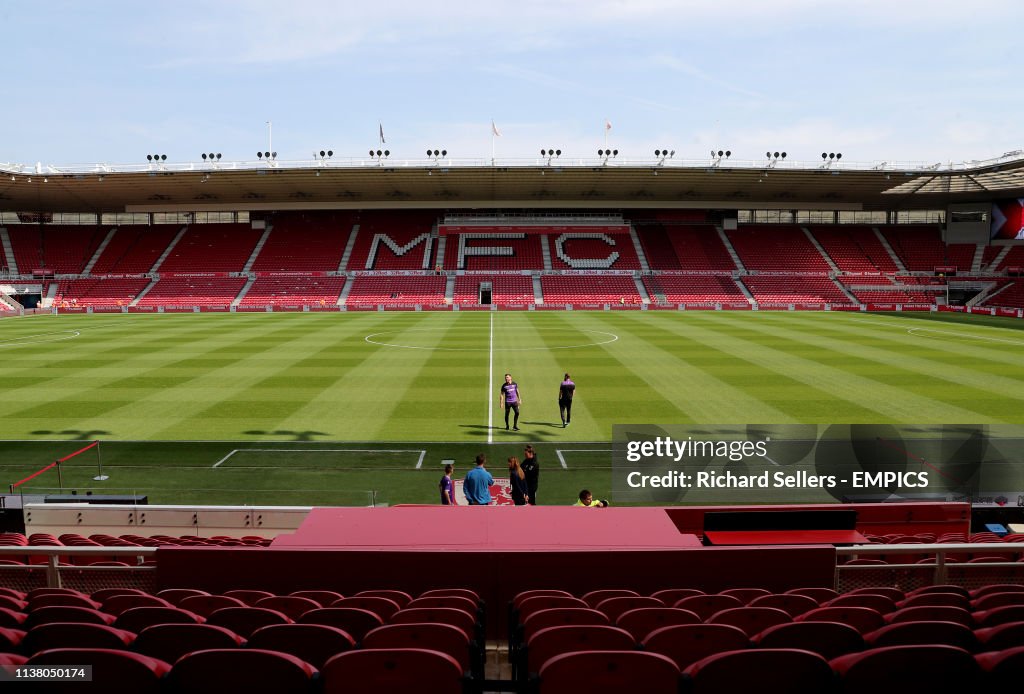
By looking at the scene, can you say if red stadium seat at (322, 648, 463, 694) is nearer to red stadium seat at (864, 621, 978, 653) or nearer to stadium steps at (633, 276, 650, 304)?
red stadium seat at (864, 621, 978, 653)

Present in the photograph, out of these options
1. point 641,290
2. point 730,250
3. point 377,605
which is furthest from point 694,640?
point 730,250

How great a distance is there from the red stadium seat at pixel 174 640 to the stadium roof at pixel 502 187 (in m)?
58.4

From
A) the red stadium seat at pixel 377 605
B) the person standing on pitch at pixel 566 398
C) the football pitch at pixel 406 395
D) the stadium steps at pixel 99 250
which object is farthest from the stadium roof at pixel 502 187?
the red stadium seat at pixel 377 605

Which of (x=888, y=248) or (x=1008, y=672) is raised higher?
(x=888, y=248)

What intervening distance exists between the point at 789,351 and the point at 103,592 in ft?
103

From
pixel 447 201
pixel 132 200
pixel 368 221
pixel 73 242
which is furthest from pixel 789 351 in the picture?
pixel 73 242

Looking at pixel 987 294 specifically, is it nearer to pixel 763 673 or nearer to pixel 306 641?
pixel 763 673

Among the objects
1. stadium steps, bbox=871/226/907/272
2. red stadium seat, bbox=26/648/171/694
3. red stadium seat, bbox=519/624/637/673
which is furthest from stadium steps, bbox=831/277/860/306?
red stadium seat, bbox=26/648/171/694

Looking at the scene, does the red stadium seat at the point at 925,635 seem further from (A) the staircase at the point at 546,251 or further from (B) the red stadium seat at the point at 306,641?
(A) the staircase at the point at 546,251

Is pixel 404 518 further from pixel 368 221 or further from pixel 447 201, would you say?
pixel 368 221

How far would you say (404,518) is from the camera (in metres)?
7.33

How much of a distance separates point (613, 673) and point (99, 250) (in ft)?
277

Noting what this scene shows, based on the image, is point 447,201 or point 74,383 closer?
point 74,383

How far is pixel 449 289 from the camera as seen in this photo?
2635 inches
